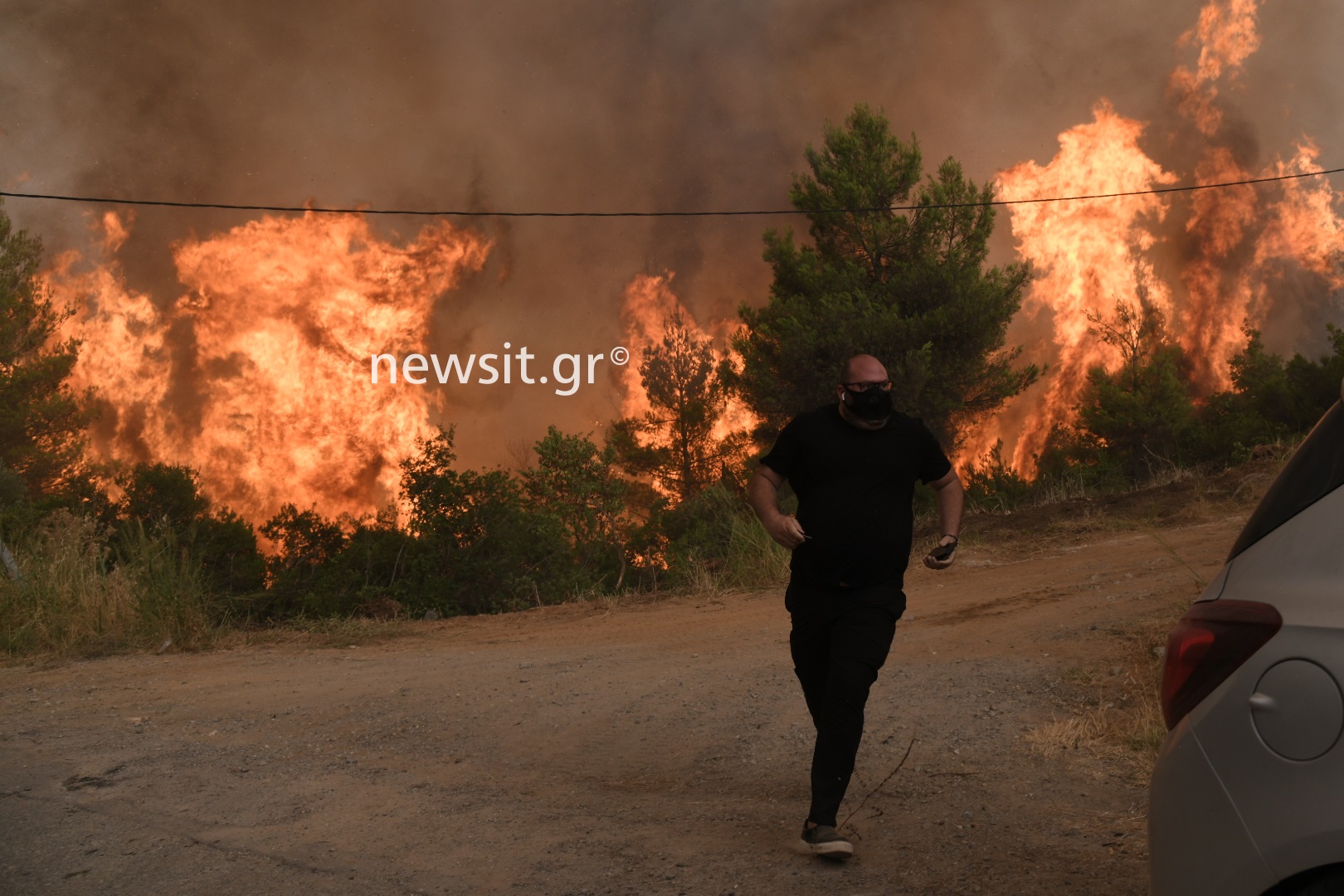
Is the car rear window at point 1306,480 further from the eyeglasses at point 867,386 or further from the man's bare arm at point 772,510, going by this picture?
the eyeglasses at point 867,386

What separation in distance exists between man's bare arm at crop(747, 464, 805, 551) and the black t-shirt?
6 cm

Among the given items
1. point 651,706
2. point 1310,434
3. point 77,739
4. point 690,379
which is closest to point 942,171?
point 690,379

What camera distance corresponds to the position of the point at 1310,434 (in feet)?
7.52

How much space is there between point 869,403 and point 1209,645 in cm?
256

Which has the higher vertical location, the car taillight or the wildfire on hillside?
the wildfire on hillside

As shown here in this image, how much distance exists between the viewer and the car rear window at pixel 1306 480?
2127mm

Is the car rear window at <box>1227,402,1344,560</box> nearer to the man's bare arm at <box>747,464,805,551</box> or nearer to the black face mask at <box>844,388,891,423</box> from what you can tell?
the man's bare arm at <box>747,464,805,551</box>

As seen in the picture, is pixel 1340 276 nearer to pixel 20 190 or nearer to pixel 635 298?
pixel 635 298

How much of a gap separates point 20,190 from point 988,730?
34.1 m

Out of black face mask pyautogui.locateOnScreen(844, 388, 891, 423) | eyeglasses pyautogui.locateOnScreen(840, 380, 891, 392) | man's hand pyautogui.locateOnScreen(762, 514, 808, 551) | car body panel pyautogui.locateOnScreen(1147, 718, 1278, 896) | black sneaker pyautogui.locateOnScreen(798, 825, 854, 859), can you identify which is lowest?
black sneaker pyautogui.locateOnScreen(798, 825, 854, 859)

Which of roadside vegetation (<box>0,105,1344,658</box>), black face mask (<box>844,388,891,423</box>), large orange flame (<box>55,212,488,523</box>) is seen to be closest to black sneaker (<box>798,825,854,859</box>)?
black face mask (<box>844,388,891,423</box>)

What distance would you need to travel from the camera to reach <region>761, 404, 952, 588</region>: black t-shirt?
180 inches

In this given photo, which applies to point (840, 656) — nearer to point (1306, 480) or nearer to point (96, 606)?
point (1306, 480)

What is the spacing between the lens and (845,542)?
4574 millimetres
